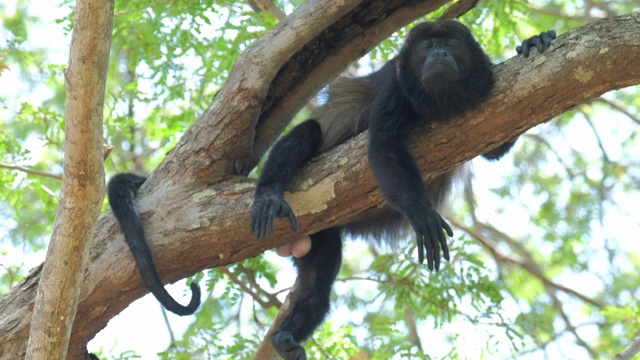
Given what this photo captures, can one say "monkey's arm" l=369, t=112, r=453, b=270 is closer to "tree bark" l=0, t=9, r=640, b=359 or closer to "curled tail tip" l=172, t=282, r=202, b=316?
"tree bark" l=0, t=9, r=640, b=359

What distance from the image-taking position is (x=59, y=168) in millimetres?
8180

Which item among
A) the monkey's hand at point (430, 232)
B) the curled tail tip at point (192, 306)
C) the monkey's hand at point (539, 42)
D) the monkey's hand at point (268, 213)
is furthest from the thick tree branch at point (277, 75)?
the monkey's hand at point (430, 232)

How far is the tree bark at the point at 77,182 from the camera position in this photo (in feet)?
10.6

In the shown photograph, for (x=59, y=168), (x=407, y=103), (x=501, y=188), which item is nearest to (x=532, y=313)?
(x=501, y=188)

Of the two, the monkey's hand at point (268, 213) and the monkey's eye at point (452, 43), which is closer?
the monkey's hand at point (268, 213)

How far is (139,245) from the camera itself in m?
4.09

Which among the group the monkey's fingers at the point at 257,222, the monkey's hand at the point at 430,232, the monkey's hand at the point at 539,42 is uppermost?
the monkey's hand at the point at 539,42

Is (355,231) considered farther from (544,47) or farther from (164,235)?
(544,47)

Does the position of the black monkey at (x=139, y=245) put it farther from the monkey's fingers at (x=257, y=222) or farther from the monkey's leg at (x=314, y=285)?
the monkey's leg at (x=314, y=285)

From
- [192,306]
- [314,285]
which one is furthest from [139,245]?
[314,285]

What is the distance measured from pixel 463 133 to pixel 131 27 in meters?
2.95

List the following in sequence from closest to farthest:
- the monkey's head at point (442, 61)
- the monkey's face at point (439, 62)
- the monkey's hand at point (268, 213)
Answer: the monkey's hand at point (268, 213), the monkey's head at point (442, 61), the monkey's face at point (439, 62)

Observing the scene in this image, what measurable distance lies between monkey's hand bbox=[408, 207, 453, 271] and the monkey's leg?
1192mm

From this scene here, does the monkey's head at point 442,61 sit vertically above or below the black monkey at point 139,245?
above
